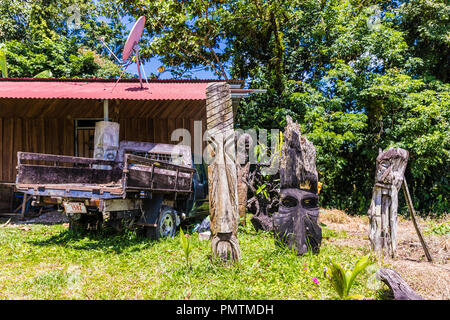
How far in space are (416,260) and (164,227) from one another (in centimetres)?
433

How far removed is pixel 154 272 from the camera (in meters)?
3.90

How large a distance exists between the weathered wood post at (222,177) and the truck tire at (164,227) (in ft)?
6.58

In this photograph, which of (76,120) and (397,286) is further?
(76,120)

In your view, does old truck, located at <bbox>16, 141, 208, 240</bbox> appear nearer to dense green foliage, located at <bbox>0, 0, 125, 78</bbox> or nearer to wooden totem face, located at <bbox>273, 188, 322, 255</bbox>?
wooden totem face, located at <bbox>273, 188, 322, 255</bbox>

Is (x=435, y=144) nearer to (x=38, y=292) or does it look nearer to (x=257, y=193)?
(x=257, y=193)

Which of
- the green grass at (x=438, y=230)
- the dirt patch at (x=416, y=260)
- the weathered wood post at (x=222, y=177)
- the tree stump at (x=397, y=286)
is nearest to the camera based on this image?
the tree stump at (x=397, y=286)

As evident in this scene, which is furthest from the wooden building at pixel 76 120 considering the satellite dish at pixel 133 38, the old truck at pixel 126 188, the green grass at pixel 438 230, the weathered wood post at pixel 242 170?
the green grass at pixel 438 230

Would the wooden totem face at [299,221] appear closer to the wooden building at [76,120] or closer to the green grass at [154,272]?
the green grass at [154,272]

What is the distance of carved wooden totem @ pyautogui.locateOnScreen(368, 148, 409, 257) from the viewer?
4.47 m

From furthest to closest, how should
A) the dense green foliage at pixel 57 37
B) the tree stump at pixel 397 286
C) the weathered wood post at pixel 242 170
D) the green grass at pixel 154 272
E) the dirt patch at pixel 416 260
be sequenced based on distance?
1. the dense green foliage at pixel 57 37
2. the weathered wood post at pixel 242 170
3. the dirt patch at pixel 416 260
4. the green grass at pixel 154 272
5. the tree stump at pixel 397 286

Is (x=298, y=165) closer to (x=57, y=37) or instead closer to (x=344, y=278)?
(x=344, y=278)

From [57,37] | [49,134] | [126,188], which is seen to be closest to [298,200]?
[126,188]

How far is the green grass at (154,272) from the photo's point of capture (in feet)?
10.7

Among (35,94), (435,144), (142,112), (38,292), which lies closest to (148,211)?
(38,292)
